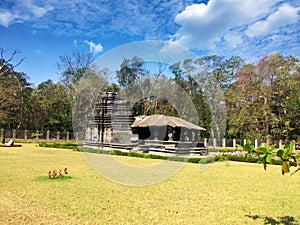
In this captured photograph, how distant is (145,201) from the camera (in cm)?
614

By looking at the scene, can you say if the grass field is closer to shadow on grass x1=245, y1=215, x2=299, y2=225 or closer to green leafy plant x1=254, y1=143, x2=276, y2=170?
shadow on grass x1=245, y1=215, x2=299, y2=225

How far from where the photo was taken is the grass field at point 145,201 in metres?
4.88

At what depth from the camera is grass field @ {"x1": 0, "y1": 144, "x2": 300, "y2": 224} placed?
16.0ft

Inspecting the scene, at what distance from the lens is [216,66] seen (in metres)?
39.1

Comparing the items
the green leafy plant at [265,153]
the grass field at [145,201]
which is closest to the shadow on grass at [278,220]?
the grass field at [145,201]

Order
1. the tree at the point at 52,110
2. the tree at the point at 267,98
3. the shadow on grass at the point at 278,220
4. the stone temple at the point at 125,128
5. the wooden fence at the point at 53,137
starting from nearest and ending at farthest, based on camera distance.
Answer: the shadow on grass at the point at 278,220 → the stone temple at the point at 125,128 → the tree at the point at 267,98 → the wooden fence at the point at 53,137 → the tree at the point at 52,110

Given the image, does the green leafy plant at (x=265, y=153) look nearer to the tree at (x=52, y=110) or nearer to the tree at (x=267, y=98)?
the tree at (x=267, y=98)

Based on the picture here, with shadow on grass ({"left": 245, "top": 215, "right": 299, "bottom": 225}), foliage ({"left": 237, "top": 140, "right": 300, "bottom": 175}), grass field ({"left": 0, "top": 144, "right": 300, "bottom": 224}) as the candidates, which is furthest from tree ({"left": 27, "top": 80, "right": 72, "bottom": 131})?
foliage ({"left": 237, "top": 140, "right": 300, "bottom": 175})

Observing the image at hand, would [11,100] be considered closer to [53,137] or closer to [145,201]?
[53,137]

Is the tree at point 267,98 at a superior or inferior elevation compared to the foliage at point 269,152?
superior

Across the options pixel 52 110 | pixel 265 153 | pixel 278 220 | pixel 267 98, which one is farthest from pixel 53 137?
pixel 265 153

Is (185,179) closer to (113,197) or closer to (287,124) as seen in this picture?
(113,197)

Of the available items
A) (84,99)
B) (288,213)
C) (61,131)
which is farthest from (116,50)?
(61,131)

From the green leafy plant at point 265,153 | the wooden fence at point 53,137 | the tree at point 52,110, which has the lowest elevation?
the wooden fence at point 53,137
